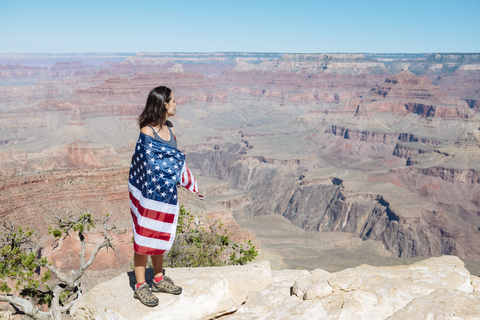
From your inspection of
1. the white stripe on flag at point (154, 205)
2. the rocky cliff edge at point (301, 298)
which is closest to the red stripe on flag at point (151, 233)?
the white stripe on flag at point (154, 205)

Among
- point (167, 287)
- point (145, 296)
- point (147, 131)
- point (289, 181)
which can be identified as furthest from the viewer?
point (289, 181)

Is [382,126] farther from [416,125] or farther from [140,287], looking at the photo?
[140,287]

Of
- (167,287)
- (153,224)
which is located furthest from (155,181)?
(167,287)

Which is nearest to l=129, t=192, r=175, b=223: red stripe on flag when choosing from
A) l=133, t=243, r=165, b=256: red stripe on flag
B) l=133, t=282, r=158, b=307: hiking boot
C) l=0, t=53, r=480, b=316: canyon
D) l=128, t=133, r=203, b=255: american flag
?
l=128, t=133, r=203, b=255: american flag

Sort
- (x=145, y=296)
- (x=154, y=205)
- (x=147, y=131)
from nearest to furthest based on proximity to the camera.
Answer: (x=147, y=131) < (x=154, y=205) < (x=145, y=296)

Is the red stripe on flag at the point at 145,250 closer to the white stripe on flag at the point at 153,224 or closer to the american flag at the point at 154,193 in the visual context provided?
the american flag at the point at 154,193

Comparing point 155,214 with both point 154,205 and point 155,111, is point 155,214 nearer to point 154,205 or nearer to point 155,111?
point 154,205
